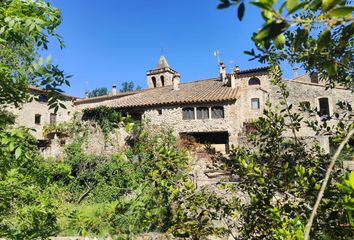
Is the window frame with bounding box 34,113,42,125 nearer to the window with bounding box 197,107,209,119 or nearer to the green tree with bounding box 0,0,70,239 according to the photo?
the window with bounding box 197,107,209,119

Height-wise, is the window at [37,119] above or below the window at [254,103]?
below

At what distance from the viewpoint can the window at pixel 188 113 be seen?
23.4 meters

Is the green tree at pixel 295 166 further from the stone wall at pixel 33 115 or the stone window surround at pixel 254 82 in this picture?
the stone wall at pixel 33 115

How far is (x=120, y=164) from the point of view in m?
17.7

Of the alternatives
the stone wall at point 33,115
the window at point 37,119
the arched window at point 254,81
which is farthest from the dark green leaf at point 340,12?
the window at point 37,119

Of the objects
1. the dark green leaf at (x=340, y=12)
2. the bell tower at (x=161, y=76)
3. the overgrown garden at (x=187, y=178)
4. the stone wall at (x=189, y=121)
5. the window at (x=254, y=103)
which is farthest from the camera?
the bell tower at (x=161, y=76)

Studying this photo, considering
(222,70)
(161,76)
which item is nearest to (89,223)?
(222,70)

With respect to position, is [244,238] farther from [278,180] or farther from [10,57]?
[10,57]

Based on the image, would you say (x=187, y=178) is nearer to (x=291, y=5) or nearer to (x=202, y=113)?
(x=291, y=5)

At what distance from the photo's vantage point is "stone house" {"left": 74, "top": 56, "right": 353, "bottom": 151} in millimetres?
22734

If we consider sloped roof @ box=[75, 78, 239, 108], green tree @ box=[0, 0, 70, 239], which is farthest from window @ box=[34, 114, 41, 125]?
green tree @ box=[0, 0, 70, 239]

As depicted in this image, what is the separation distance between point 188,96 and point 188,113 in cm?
157

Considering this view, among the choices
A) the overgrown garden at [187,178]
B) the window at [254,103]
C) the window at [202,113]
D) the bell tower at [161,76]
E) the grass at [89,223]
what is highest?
the bell tower at [161,76]

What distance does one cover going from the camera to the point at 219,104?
22766 millimetres
